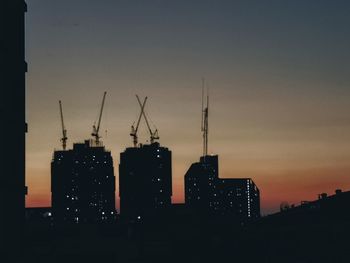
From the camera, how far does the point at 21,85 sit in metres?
30.2

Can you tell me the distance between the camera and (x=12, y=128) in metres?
28.8

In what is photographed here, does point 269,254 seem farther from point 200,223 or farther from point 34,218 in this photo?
point 34,218

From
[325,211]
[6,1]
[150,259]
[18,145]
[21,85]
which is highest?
[6,1]

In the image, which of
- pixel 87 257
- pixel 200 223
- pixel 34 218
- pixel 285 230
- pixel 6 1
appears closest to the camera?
pixel 6 1

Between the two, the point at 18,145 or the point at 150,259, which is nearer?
the point at 18,145

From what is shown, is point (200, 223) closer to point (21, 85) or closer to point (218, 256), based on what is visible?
point (218, 256)

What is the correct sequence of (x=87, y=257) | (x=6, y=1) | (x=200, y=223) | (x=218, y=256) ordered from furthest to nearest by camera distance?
(x=200, y=223) < (x=218, y=256) < (x=87, y=257) < (x=6, y=1)

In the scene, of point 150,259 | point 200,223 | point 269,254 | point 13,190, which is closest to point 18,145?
point 13,190

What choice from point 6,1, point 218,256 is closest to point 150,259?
Answer: point 218,256

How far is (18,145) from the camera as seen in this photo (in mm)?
29594

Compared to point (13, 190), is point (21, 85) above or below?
above

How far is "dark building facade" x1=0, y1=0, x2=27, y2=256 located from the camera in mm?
28000

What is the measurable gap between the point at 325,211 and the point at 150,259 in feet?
59.0

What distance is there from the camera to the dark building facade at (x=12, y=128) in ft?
91.9
